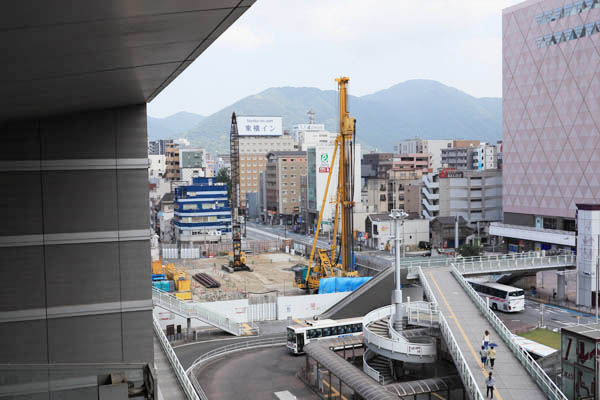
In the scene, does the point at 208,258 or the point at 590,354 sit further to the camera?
the point at 208,258

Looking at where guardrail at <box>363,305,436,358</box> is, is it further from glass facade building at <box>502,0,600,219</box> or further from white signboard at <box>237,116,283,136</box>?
white signboard at <box>237,116,283,136</box>

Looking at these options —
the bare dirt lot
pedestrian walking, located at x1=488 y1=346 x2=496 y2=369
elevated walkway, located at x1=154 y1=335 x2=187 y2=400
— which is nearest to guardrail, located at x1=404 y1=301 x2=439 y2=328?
pedestrian walking, located at x1=488 y1=346 x2=496 y2=369

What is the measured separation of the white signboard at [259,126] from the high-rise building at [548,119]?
83694 mm

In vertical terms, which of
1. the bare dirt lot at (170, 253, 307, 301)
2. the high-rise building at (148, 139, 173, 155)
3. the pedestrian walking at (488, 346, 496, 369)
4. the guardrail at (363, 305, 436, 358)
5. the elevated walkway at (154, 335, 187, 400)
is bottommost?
the bare dirt lot at (170, 253, 307, 301)

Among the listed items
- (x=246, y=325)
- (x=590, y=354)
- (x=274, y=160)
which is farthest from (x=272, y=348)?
(x=274, y=160)

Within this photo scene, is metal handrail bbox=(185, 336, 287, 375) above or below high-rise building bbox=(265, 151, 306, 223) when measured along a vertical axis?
below

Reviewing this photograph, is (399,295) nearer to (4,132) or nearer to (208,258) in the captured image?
(4,132)

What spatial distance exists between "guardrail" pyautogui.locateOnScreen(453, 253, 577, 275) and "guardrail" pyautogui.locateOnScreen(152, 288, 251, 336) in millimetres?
14786

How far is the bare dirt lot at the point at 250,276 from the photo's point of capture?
4647 cm

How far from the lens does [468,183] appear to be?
71.0 m

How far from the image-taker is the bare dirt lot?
152 feet

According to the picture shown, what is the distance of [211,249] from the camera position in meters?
70.6

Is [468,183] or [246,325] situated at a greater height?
[468,183]

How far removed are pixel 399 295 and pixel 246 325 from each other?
44.5ft
